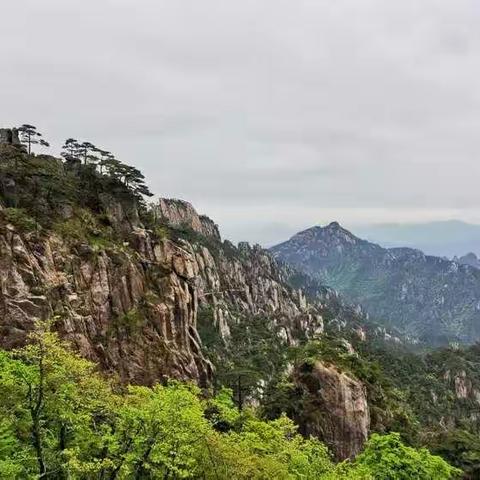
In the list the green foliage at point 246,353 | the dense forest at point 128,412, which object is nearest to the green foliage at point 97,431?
the dense forest at point 128,412

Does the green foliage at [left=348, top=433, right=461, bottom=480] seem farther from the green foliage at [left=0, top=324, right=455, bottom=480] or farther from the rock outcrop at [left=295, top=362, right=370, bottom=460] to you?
the rock outcrop at [left=295, top=362, right=370, bottom=460]

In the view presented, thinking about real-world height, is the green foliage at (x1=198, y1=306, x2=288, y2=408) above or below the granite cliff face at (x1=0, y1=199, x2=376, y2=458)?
below

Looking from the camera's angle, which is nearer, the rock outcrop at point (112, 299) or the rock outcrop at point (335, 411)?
the rock outcrop at point (112, 299)

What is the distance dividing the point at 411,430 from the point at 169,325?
34837 mm

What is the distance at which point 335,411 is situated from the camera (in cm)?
6894

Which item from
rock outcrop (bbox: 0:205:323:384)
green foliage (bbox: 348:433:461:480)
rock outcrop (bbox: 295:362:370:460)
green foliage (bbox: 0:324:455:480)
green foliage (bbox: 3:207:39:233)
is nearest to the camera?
green foliage (bbox: 0:324:455:480)

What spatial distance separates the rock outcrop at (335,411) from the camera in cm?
6831

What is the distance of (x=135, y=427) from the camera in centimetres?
3209

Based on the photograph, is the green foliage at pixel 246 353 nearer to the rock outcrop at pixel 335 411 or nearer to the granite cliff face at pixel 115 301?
the granite cliff face at pixel 115 301

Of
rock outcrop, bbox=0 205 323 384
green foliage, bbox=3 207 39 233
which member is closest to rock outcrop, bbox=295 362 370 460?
rock outcrop, bbox=0 205 323 384

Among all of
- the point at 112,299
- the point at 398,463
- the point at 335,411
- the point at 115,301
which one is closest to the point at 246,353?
the point at 335,411

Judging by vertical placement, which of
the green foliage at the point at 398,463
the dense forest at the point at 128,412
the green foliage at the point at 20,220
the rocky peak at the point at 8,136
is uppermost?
the rocky peak at the point at 8,136

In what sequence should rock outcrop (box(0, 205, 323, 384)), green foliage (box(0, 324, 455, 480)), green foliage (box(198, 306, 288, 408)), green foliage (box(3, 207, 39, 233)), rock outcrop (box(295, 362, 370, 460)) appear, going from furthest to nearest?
green foliage (box(198, 306, 288, 408)), rock outcrop (box(295, 362, 370, 460)), green foliage (box(3, 207, 39, 233)), rock outcrop (box(0, 205, 323, 384)), green foliage (box(0, 324, 455, 480))

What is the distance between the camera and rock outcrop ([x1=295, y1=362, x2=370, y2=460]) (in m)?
68.3
